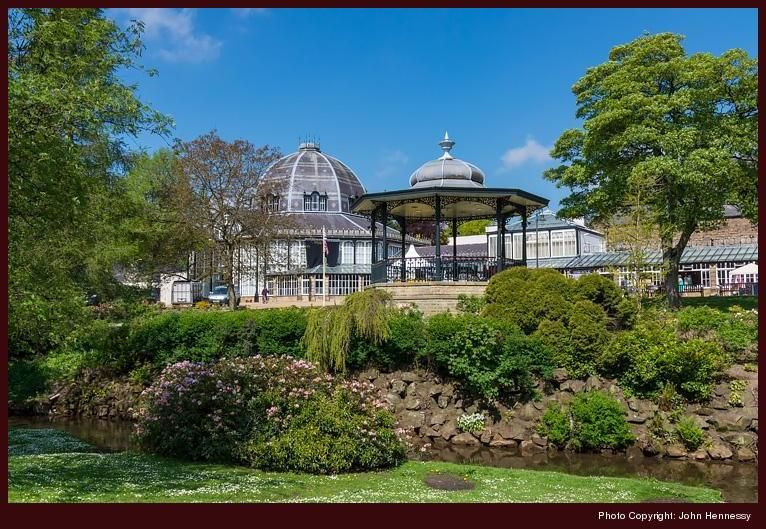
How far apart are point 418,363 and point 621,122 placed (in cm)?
1261

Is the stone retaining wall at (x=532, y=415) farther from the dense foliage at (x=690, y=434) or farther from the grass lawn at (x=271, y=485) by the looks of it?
the grass lawn at (x=271, y=485)

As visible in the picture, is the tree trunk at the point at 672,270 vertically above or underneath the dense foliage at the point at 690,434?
above

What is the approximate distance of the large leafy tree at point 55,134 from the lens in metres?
8.90

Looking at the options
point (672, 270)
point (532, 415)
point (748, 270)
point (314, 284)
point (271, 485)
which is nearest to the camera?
point (271, 485)

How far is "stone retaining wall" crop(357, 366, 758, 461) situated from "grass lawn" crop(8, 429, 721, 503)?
3.56m

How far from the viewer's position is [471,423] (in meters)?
15.5

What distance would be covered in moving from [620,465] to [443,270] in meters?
9.99

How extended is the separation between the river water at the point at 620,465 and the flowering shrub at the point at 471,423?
2.31 feet

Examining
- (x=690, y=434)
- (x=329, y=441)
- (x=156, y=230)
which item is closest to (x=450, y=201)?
(x=690, y=434)

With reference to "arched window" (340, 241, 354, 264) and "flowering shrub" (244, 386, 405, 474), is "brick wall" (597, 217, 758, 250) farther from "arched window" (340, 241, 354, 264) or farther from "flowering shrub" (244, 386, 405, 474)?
"flowering shrub" (244, 386, 405, 474)

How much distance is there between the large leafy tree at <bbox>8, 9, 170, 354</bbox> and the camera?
890 cm

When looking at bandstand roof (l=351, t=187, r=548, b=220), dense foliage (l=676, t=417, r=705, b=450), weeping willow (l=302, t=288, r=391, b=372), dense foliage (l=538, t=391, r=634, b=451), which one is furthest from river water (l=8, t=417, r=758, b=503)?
bandstand roof (l=351, t=187, r=548, b=220)

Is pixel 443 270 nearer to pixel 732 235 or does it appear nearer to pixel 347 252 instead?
pixel 347 252

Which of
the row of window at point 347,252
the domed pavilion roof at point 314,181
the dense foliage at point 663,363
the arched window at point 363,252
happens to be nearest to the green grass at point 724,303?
the dense foliage at point 663,363
